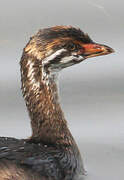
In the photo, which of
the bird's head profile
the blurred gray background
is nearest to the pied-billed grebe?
the bird's head profile

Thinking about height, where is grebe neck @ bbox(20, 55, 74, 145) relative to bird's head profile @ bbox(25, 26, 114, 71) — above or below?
below

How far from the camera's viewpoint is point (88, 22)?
13.6 meters

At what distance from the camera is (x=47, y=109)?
11.0m

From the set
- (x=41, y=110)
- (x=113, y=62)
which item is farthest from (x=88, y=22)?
(x=41, y=110)

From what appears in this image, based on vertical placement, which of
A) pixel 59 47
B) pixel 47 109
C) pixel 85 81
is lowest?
pixel 47 109

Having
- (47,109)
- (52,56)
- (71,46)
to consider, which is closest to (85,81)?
(47,109)

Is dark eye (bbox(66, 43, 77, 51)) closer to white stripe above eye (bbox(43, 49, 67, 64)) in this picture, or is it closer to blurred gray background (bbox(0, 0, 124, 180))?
white stripe above eye (bbox(43, 49, 67, 64))

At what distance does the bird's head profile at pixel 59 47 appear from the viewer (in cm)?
1066

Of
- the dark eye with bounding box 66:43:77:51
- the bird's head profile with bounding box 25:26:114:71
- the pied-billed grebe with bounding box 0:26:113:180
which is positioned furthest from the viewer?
the dark eye with bounding box 66:43:77:51

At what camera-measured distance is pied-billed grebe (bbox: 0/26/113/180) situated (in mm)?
10323

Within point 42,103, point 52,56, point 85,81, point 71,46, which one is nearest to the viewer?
point 52,56

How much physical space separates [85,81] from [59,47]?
1890 millimetres

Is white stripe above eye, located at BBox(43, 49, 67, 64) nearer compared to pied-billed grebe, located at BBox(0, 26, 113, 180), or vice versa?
pied-billed grebe, located at BBox(0, 26, 113, 180)

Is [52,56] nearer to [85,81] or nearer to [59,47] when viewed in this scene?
[59,47]
